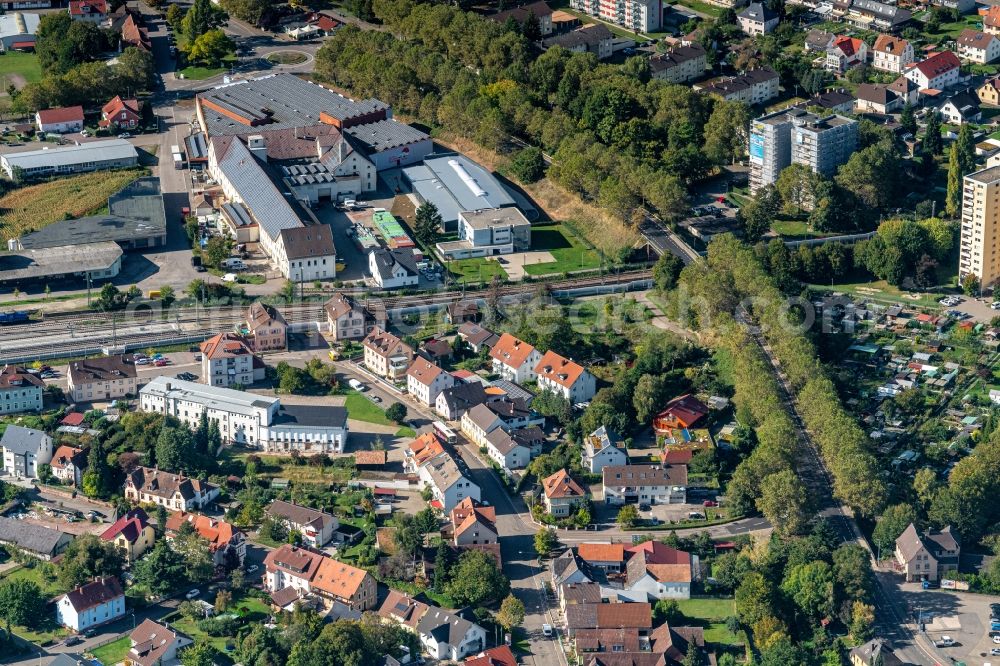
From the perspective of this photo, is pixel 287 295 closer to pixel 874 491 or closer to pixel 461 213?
pixel 461 213

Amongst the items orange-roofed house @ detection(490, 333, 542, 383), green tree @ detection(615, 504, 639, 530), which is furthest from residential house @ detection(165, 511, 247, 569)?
orange-roofed house @ detection(490, 333, 542, 383)

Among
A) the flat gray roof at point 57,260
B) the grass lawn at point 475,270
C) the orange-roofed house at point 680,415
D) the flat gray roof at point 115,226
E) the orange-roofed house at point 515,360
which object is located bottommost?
the orange-roofed house at point 680,415

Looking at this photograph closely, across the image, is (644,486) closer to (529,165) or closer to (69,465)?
(69,465)

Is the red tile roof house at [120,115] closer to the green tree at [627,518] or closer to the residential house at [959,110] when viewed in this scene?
the residential house at [959,110]

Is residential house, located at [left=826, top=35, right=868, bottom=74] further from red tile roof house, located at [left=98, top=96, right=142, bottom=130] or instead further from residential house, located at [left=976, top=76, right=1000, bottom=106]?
red tile roof house, located at [left=98, top=96, right=142, bottom=130]

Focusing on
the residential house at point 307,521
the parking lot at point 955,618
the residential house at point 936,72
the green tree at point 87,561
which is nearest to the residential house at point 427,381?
the residential house at point 307,521

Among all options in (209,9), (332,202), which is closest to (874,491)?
(332,202)
